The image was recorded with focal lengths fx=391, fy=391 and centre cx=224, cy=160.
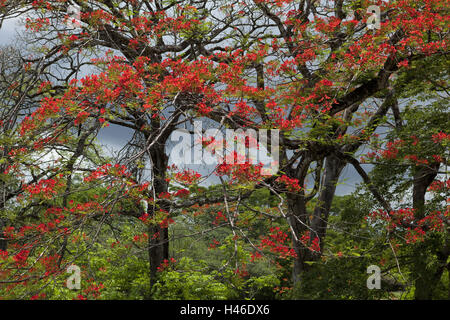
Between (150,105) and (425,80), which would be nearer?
(150,105)

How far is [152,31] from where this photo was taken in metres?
6.36

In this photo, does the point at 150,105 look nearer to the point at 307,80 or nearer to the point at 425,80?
the point at 307,80

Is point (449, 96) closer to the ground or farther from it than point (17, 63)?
closer to the ground

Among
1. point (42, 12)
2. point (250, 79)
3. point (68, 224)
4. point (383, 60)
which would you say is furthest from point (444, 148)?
point (42, 12)

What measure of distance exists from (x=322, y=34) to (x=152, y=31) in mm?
2761

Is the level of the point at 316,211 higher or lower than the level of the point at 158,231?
higher
